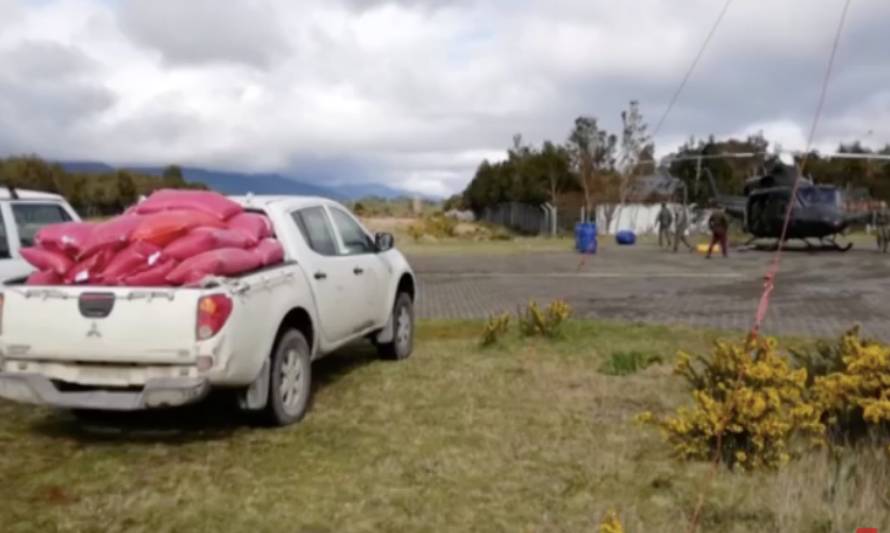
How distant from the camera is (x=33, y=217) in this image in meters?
8.65

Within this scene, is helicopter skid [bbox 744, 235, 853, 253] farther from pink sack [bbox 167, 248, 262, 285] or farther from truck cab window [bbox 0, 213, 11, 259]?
pink sack [bbox 167, 248, 262, 285]

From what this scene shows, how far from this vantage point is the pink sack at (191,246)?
5.95 metres

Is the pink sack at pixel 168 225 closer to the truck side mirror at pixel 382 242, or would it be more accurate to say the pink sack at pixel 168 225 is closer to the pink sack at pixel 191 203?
the pink sack at pixel 191 203

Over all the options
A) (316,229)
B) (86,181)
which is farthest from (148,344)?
(86,181)

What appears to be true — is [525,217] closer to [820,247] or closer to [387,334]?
[820,247]

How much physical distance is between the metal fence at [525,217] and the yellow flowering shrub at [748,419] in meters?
41.6

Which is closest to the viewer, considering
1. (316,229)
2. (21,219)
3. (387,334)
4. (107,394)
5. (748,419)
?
(748,419)

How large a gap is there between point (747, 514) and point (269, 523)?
258 centimetres

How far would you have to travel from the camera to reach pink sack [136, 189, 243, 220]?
6.51 meters

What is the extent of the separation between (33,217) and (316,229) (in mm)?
3183

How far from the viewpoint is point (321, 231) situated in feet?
A: 25.5

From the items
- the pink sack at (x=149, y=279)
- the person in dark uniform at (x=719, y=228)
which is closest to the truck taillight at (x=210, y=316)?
the pink sack at (x=149, y=279)

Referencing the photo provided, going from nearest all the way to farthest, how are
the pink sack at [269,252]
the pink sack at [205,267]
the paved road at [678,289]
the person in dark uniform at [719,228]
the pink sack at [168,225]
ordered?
the pink sack at [205,267] → the pink sack at [168,225] → the pink sack at [269,252] → the paved road at [678,289] → the person in dark uniform at [719,228]

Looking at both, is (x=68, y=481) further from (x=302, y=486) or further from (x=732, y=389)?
(x=732, y=389)
